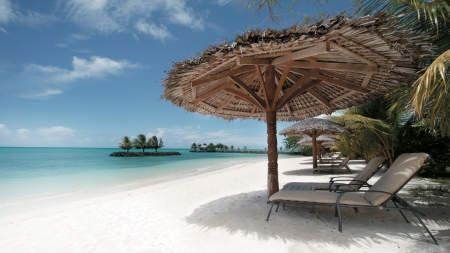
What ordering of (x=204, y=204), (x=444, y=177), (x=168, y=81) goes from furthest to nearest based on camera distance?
(x=444, y=177), (x=204, y=204), (x=168, y=81)

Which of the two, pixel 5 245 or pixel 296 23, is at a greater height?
pixel 296 23

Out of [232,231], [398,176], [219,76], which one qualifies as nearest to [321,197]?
[398,176]

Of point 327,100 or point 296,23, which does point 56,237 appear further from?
point 327,100

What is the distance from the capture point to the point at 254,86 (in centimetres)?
534

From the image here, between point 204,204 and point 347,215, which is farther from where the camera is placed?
point 204,204

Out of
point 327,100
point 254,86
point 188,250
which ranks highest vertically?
point 254,86

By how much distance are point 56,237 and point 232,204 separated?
9.05ft

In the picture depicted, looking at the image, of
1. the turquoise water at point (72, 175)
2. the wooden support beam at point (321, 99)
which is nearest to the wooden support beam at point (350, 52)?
the wooden support beam at point (321, 99)

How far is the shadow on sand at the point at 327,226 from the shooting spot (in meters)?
2.52

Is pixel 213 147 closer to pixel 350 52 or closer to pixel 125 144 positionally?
pixel 125 144

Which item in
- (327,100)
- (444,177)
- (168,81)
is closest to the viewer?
(168,81)

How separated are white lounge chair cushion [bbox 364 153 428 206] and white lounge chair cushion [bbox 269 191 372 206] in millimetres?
118

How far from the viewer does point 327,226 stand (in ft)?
9.77

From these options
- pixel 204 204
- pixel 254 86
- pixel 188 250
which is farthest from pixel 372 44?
pixel 204 204
